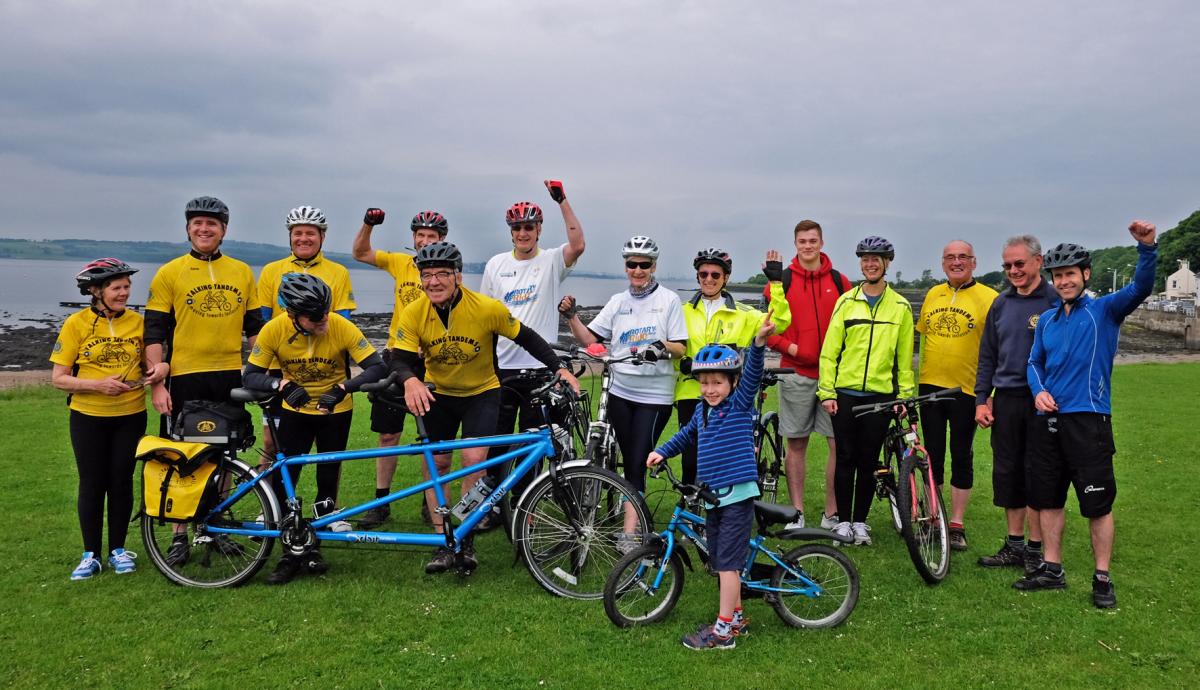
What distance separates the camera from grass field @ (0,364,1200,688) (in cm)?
401

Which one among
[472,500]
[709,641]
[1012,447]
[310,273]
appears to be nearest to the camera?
[709,641]

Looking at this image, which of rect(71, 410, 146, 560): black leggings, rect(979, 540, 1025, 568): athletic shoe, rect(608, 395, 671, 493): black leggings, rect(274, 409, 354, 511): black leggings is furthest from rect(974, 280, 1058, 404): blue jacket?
rect(71, 410, 146, 560): black leggings

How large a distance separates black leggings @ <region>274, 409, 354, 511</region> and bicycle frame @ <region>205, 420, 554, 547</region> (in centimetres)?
29

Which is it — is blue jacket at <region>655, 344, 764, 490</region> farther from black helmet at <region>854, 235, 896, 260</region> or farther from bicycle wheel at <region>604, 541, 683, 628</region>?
black helmet at <region>854, 235, 896, 260</region>

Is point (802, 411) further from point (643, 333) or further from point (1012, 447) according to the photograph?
point (643, 333)

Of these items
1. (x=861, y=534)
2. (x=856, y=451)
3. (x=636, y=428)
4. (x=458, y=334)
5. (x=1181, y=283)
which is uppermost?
(x=1181, y=283)

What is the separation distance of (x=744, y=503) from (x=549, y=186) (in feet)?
10.1

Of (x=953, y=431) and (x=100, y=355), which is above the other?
(x=100, y=355)

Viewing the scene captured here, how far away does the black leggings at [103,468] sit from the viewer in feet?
17.6

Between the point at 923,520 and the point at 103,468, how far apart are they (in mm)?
6033

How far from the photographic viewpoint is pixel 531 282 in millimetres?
6438

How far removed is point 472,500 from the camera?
525cm

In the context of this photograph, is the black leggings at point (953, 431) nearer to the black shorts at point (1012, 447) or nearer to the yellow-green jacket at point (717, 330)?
the black shorts at point (1012, 447)

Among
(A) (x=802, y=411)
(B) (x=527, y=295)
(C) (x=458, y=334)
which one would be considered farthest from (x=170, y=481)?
(A) (x=802, y=411)
